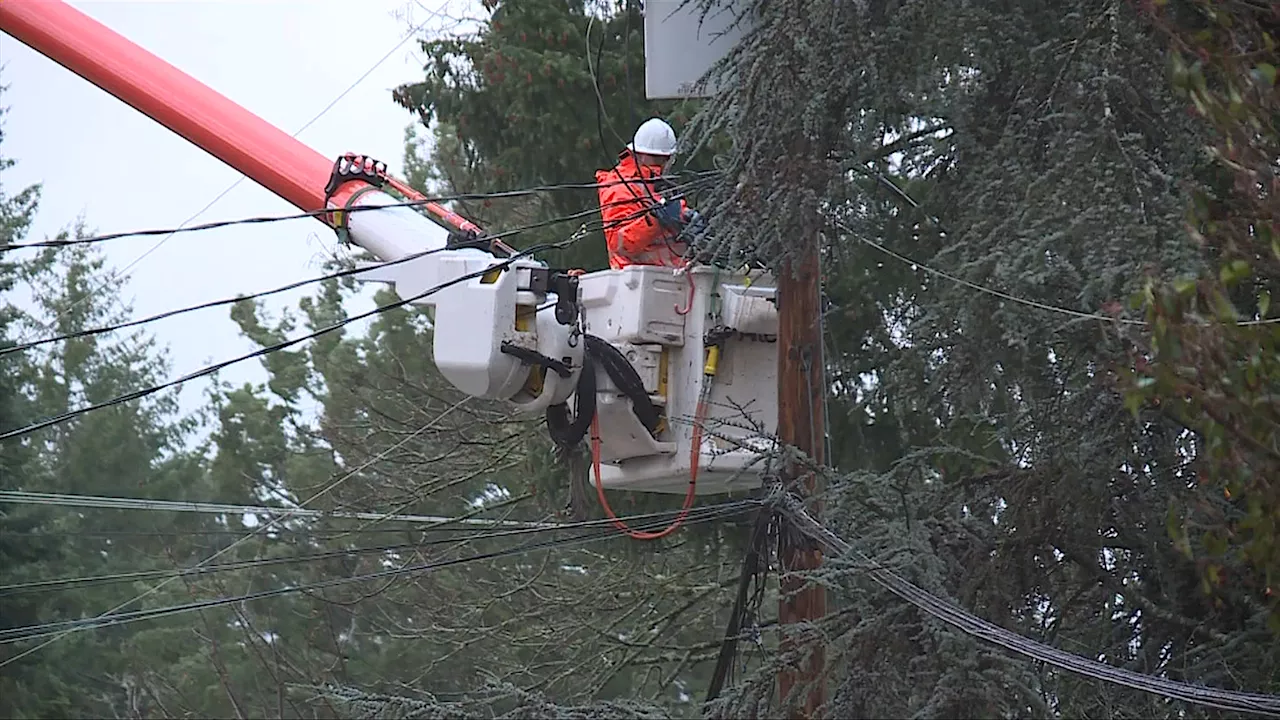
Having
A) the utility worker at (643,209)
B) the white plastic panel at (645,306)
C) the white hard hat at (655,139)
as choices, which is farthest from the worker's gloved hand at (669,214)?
the white hard hat at (655,139)

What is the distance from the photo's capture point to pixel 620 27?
14.7m

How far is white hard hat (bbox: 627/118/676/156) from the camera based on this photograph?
1024 cm

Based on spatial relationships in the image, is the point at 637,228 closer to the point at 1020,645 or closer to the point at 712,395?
the point at 712,395

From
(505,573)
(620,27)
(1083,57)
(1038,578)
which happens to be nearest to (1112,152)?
(1083,57)

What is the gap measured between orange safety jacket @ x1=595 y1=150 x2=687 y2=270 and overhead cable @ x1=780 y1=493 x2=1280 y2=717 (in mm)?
1411

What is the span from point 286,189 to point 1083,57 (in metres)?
4.49

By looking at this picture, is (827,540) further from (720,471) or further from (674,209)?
(674,209)

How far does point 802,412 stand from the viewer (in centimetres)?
984

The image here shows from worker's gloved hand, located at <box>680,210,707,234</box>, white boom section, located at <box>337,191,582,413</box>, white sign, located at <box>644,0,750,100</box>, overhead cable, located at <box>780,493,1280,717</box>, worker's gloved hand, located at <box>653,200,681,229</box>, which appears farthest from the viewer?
worker's gloved hand, located at <box>653,200,681,229</box>

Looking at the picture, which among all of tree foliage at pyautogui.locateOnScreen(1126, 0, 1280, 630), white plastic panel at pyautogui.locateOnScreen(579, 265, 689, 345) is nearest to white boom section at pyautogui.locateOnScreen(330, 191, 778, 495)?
white plastic panel at pyautogui.locateOnScreen(579, 265, 689, 345)

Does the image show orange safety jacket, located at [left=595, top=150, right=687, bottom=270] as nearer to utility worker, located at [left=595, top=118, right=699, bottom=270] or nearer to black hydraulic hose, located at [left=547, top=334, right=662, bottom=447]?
utility worker, located at [left=595, top=118, right=699, bottom=270]

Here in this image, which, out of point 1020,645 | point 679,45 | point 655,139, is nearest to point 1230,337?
point 1020,645

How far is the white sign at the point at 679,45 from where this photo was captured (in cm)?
960

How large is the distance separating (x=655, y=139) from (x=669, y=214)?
0.52 meters
